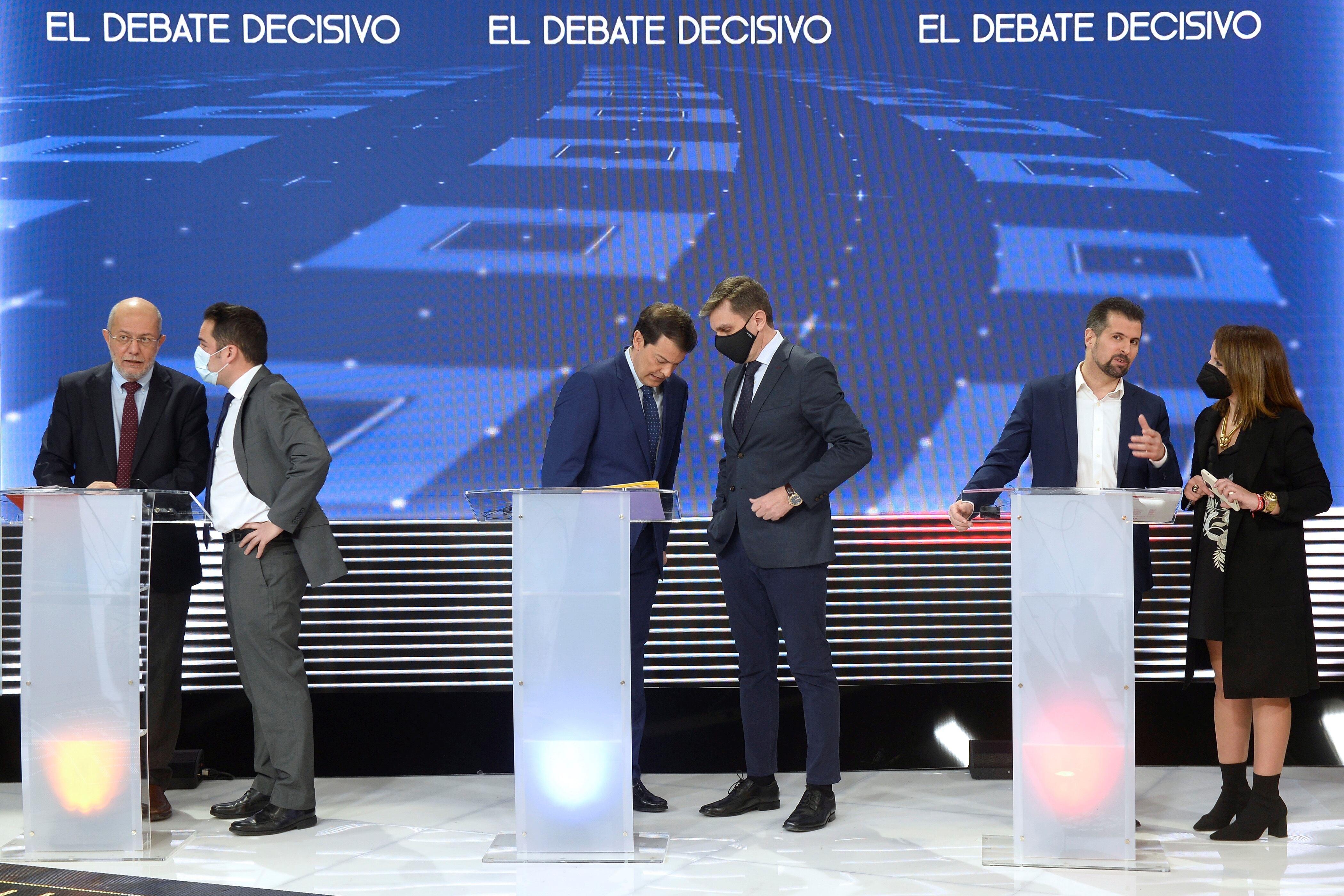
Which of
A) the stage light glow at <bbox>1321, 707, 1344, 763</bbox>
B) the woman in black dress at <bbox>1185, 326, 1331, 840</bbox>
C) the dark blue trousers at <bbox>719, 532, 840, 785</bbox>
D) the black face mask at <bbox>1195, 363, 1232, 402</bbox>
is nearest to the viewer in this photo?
the woman in black dress at <bbox>1185, 326, 1331, 840</bbox>

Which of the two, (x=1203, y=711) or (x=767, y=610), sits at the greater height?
(x=767, y=610)

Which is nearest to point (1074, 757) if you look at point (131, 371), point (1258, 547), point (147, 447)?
point (1258, 547)

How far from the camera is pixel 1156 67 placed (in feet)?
18.1

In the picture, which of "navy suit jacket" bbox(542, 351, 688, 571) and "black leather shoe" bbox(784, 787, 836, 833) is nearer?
"black leather shoe" bbox(784, 787, 836, 833)

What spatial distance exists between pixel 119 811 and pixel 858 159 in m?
3.91

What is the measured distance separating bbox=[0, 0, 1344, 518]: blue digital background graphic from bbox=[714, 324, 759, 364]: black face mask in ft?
4.05

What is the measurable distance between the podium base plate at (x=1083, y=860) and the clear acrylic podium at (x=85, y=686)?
8.51 ft

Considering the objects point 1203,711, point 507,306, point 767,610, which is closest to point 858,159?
point 507,306

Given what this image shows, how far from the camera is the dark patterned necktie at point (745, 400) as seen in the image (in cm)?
425

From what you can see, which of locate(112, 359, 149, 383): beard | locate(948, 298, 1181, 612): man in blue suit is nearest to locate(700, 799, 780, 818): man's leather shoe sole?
locate(948, 298, 1181, 612): man in blue suit

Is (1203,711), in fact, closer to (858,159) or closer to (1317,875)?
(1317,875)

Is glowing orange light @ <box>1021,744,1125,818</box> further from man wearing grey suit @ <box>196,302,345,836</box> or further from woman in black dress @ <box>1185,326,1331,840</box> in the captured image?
man wearing grey suit @ <box>196,302,345,836</box>

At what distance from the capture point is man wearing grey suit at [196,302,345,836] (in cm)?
413

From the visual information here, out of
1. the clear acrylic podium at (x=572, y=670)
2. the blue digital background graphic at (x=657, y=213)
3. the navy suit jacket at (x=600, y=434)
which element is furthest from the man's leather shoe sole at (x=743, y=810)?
the blue digital background graphic at (x=657, y=213)
